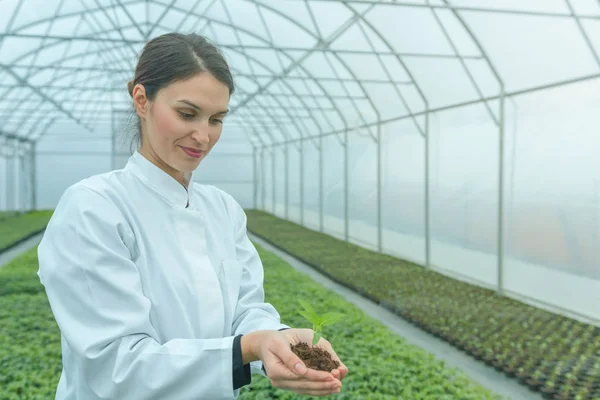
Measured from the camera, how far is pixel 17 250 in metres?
14.3

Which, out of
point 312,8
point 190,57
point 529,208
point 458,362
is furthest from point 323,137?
point 190,57

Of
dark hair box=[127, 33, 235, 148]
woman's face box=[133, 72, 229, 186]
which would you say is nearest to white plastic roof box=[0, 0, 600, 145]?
dark hair box=[127, 33, 235, 148]

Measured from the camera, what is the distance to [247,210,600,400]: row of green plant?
18.4ft

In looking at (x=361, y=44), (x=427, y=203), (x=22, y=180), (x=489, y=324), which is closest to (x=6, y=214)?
(x=22, y=180)

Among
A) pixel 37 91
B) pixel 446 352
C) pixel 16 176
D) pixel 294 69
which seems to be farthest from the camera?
pixel 16 176

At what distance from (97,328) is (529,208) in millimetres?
8356

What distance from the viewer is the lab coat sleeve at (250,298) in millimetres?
1600

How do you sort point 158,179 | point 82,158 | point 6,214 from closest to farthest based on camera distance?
point 158,179, point 6,214, point 82,158

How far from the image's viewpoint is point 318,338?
1.51 meters

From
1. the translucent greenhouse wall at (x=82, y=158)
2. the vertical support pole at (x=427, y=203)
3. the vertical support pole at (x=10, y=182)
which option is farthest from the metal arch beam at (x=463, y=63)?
the vertical support pole at (x=10, y=182)

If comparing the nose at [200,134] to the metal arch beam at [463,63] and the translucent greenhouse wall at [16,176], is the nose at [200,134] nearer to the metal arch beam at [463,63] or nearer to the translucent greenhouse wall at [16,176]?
the metal arch beam at [463,63]

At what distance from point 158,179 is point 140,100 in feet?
0.69

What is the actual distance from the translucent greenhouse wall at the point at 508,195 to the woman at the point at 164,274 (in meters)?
7.07

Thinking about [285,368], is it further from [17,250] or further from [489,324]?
[17,250]
